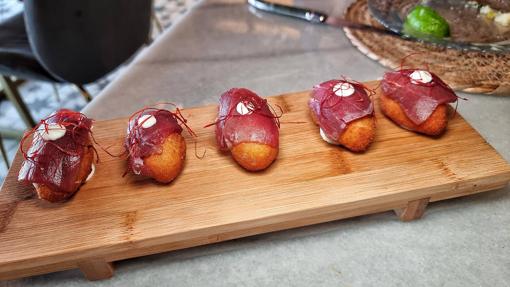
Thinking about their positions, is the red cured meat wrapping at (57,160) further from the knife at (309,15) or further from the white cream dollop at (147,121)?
the knife at (309,15)

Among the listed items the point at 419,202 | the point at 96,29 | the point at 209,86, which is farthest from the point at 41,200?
the point at 96,29

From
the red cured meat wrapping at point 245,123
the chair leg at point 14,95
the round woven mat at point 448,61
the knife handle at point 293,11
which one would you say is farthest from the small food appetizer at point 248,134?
the chair leg at point 14,95

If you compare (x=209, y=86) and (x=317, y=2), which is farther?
(x=317, y=2)

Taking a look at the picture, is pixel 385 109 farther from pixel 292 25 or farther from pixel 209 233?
pixel 292 25

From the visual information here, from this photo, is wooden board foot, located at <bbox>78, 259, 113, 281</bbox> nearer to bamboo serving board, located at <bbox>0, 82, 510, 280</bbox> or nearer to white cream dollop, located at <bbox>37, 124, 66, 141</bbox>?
bamboo serving board, located at <bbox>0, 82, 510, 280</bbox>

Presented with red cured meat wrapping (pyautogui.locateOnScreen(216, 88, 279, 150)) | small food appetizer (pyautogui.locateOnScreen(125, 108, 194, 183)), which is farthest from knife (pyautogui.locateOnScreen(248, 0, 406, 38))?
small food appetizer (pyautogui.locateOnScreen(125, 108, 194, 183))
